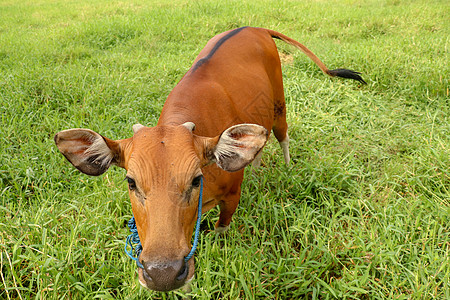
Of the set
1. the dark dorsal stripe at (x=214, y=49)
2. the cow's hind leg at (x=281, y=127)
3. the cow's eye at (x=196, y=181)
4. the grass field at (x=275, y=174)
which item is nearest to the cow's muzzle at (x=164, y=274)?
the cow's eye at (x=196, y=181)

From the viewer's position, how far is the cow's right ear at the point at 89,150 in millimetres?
1740

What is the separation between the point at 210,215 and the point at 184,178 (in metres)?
1.32

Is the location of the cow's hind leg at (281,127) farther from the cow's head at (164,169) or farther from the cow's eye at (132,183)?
the cow's eye at (132,183)

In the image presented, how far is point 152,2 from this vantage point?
905cm

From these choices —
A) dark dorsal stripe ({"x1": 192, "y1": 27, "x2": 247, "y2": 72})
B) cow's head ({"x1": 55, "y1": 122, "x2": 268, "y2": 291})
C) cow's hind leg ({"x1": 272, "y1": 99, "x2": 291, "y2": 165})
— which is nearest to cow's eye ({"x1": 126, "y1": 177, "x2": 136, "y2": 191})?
cow's head ({"x1": 55, "y1": 122, "x2": 268, "y2": 291})

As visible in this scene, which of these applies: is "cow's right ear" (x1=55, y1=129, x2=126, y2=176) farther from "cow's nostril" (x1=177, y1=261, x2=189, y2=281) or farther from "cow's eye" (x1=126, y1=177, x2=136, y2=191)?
"cow's nostril" (x1=177, y1=261, x2=189, y2=281)

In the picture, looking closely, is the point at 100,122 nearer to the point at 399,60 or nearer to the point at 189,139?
the point at 189,139

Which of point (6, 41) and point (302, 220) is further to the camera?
point (6, 41)

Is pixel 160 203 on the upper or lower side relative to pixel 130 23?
upper

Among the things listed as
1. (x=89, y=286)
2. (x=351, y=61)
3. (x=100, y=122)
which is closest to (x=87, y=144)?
(x=89, y=286)

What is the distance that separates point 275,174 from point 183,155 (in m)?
1.75

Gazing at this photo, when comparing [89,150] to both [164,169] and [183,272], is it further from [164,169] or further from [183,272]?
[183,272]

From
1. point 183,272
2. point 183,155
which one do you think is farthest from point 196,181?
point 183,272

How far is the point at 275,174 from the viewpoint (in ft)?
10.6
